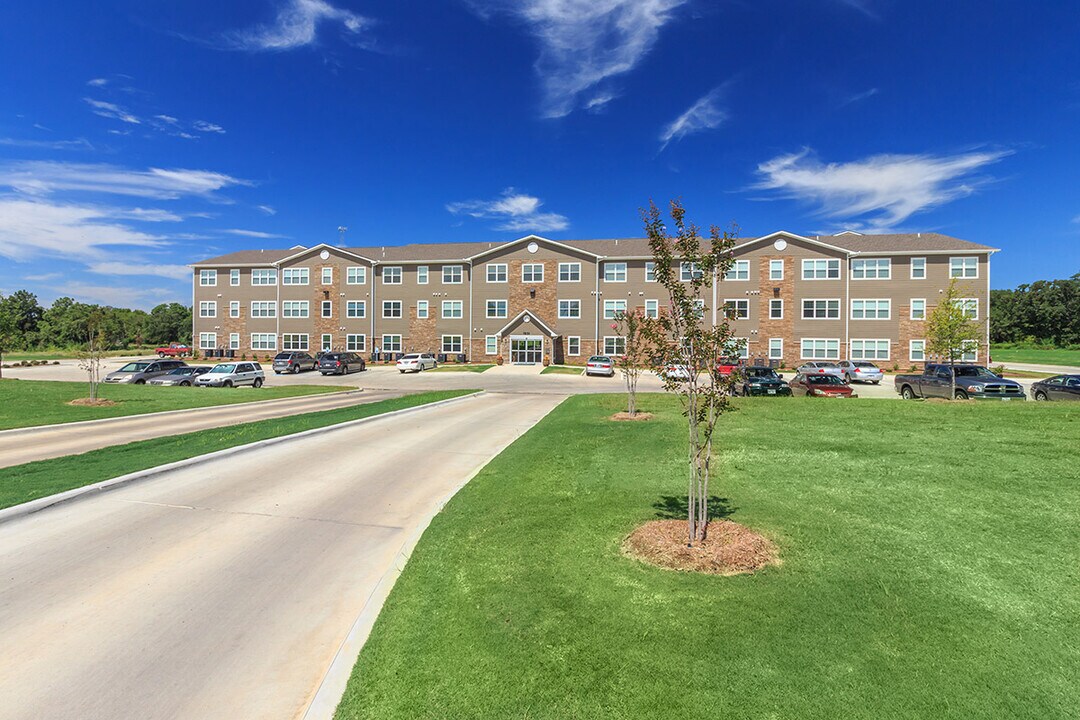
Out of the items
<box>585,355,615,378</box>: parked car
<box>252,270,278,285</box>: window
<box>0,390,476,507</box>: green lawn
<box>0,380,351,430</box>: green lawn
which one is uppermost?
<box>252,270,278,285</box>: window

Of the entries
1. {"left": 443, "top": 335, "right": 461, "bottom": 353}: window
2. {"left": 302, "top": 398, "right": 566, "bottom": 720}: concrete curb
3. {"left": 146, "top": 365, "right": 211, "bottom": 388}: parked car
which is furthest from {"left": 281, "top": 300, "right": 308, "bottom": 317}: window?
{"left": 302, "top": 398, "right": 566, "bottom": 720}: concrete curb

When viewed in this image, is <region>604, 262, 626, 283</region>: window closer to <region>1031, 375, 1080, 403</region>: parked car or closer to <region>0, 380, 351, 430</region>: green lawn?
<region>0, 380, 351, 430</region>: green lawn

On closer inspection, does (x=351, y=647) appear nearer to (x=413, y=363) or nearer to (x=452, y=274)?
(x=413, y=363)

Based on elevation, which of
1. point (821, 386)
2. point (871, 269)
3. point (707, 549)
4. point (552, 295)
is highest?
point (871, 269)

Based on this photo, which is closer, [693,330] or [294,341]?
[693,330]

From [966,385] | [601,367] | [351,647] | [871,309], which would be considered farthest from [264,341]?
[351,647]

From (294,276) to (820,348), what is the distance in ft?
180

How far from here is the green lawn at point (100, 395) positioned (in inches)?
685

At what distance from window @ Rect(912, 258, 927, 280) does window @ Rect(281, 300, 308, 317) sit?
59.9 metres

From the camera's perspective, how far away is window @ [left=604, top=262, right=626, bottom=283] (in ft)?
169

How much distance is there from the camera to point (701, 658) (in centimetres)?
386

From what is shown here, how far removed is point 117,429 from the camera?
1534 cm

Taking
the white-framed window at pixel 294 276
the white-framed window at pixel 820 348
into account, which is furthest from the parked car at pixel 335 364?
the white-framed window at pixel 820 348

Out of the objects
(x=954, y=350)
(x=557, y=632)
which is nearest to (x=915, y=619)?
(x=557, y=632)
